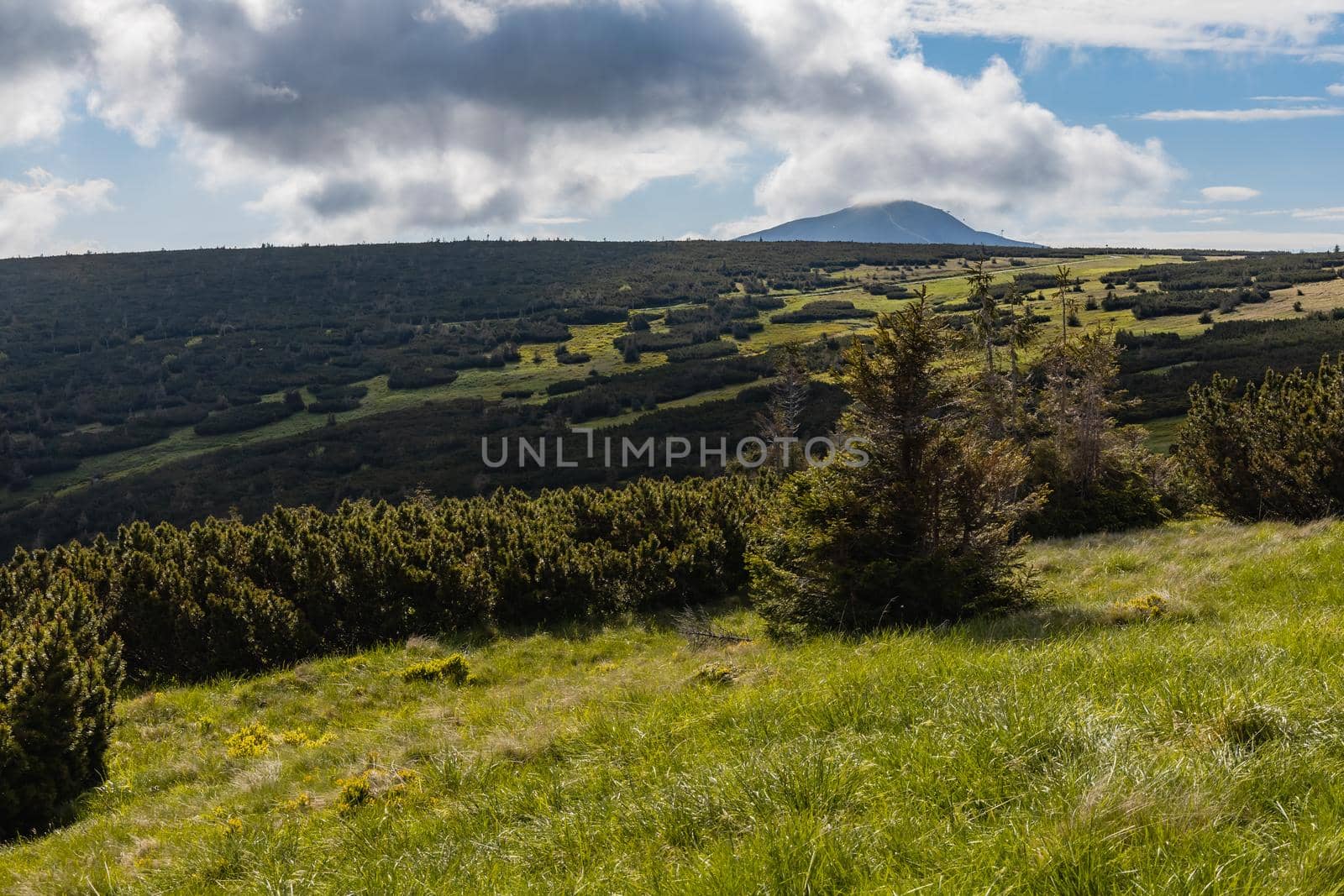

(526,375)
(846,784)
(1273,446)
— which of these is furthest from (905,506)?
(526,375)

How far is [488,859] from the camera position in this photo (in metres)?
3.41

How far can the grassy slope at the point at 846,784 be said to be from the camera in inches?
93.5

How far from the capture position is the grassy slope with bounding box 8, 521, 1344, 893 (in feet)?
7.79

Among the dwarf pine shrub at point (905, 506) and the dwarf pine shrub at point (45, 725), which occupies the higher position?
the dwarf pine shrub at point (905, 506)

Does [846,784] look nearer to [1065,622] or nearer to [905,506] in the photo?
[1065,622]

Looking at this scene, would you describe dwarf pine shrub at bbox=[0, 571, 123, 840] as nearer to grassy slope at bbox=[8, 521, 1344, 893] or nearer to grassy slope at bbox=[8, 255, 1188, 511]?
grassy slope at bbox=[8, 521, 1344, 893]

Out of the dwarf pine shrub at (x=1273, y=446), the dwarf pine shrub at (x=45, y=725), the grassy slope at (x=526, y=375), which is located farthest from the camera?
the grassy slope at (x=526, y=375)

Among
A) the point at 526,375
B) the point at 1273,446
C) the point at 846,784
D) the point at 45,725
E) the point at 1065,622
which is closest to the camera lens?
the point at 846,784

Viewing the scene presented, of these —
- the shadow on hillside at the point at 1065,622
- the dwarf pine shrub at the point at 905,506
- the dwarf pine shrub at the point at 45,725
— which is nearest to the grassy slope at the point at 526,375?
the dwarf pine shrub at the point at 905,506

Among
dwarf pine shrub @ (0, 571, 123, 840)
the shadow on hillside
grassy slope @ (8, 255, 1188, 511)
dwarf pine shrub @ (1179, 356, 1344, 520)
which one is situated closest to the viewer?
the shadow on hillside

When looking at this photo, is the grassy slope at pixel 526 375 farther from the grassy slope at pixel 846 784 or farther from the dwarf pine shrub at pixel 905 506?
the grassy slope at pixel 846 784

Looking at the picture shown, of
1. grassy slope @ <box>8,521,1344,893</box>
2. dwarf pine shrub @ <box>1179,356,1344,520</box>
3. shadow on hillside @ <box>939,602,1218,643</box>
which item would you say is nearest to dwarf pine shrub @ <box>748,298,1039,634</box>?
shadow on hillside @ <box>939,602,1218,643</box>

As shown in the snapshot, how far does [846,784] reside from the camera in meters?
3.18

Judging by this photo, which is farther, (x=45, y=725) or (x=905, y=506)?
(x=905, y=506)
